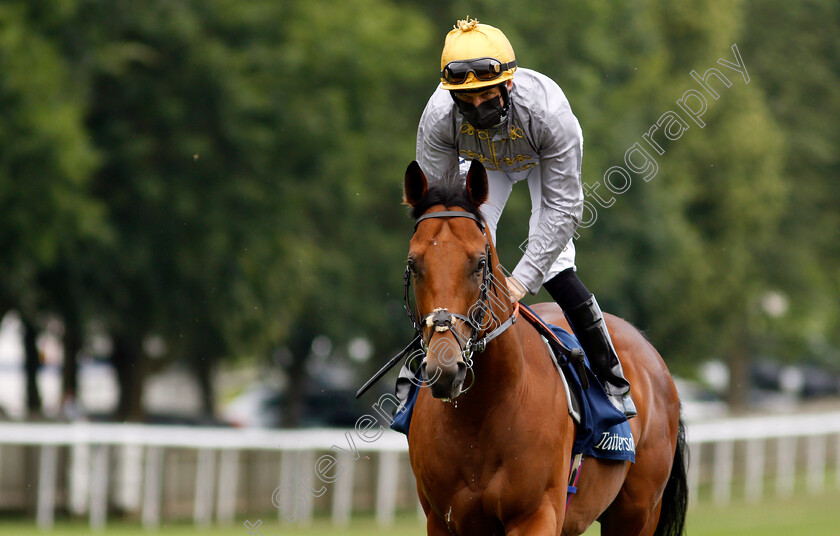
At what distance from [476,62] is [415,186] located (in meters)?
0.60

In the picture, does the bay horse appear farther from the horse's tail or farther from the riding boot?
the horse's tail

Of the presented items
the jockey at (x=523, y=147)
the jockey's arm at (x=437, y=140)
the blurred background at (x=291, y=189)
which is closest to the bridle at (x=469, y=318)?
the jockey at (x=523, y=147)

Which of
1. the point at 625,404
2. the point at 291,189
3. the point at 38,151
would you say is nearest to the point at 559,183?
the point at 625,404

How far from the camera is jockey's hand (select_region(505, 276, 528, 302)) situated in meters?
4.95

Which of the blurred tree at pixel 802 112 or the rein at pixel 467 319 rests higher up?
the rein at pixel 467 319

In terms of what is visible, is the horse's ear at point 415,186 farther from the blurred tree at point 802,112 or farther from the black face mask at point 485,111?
the blurred tree at point 802,112

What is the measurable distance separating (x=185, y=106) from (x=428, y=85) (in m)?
6.11

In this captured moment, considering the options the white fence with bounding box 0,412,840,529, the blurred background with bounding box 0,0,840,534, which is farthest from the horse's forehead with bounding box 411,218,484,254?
Answer: the blurred background with bounding box 0,0,840,534

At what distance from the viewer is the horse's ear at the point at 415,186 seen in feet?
15.6

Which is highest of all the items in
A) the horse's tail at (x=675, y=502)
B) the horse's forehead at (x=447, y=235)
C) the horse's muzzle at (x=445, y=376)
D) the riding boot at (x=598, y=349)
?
the horse's forehead at (x=447, y=235)

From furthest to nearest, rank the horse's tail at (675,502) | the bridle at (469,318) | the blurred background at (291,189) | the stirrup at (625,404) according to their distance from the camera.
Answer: the blurred background at (291,189)
the horse's tail at (675,502)
the stirrup at (625,404)
the bridle at (469,318)

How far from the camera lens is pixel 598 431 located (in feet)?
18.0

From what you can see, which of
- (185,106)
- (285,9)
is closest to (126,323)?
(185,106)

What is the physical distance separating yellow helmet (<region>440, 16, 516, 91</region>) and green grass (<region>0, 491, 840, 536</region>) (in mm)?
8058
